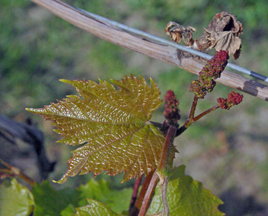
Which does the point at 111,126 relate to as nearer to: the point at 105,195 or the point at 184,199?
the point at 184,199

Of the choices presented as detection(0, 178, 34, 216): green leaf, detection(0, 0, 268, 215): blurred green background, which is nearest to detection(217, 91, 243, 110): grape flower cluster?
detection(0, 178, 34, 216): green leaf

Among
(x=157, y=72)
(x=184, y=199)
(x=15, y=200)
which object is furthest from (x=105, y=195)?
(x=157, y=72)

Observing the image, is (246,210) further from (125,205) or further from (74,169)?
(74,169)

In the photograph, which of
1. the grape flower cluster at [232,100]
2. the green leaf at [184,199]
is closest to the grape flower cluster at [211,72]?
the grape flower cluster at [232,100]

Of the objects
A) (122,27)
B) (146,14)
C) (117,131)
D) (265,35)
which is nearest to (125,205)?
(117,131)

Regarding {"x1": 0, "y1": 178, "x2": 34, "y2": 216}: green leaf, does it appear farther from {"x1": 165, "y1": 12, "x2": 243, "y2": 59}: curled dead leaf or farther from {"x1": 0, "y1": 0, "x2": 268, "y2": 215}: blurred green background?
{"x1": 0, "y1": 0, "x2": 268, "y2": 215}: blurred green background
